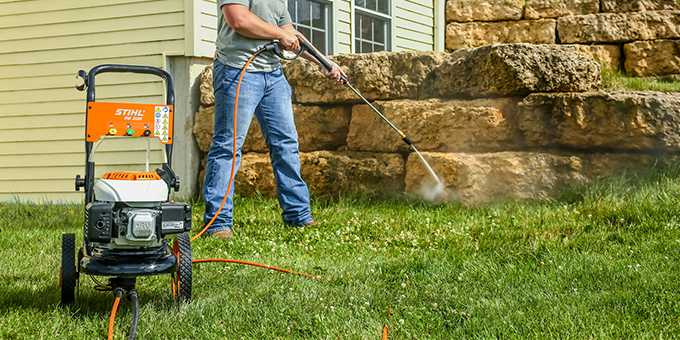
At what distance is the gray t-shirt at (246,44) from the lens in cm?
556

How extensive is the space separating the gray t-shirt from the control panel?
6.50ft

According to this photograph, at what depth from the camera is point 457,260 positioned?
4410 millimetres

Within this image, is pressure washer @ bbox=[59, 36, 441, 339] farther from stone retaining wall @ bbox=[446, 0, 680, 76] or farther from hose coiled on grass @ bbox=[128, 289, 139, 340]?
stone retaining wall @ bbox=[446, 0, 680, 76]

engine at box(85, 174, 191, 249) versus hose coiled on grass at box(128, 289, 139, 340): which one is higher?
engine at box(85, 174, 191, 249)

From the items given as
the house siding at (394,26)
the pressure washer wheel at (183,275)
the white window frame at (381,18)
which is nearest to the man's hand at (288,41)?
the pressure washer wheel at (183,275)

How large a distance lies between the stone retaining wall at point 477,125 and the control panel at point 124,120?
11.8ft

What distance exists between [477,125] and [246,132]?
81.3 inches

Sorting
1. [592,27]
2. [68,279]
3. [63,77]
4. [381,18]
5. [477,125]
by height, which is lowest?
[68,279]

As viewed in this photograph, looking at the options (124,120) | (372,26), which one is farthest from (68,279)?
(372,26)

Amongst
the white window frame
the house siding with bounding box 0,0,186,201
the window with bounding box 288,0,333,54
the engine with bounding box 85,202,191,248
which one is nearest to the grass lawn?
the engine with bounding box 85,202,191,248

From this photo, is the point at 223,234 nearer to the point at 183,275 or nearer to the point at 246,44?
the point at 246,44

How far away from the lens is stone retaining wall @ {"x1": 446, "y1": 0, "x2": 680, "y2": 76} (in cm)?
909

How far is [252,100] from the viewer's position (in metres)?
5.59

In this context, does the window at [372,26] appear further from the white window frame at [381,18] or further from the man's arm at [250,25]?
the man's arm at [250,25]
